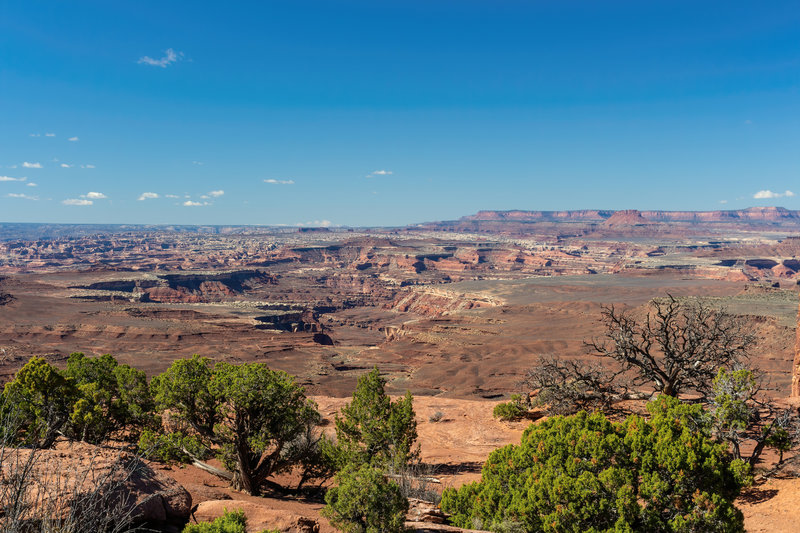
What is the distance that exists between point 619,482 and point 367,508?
6383 mm

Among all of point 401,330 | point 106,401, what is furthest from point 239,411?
point 401,330

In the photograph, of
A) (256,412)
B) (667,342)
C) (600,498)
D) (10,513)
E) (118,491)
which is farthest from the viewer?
(667,342)

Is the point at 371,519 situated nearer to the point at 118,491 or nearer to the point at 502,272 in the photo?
the point at 118,491

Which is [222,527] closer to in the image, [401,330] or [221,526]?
[221,526]

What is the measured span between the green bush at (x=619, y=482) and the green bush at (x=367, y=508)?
340 centimetres

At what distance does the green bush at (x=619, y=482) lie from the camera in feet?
37.5

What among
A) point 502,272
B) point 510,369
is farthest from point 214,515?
point 502,272

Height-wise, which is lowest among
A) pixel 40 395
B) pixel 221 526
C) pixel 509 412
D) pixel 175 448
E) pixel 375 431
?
pixel 509 412

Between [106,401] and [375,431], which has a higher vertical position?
[106,401]

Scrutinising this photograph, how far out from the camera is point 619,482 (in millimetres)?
11867

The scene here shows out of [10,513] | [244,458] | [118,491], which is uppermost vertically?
[10,513]

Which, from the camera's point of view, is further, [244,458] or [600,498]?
[244,458]

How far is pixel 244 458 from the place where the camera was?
17.3 m

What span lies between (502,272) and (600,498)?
179 m
